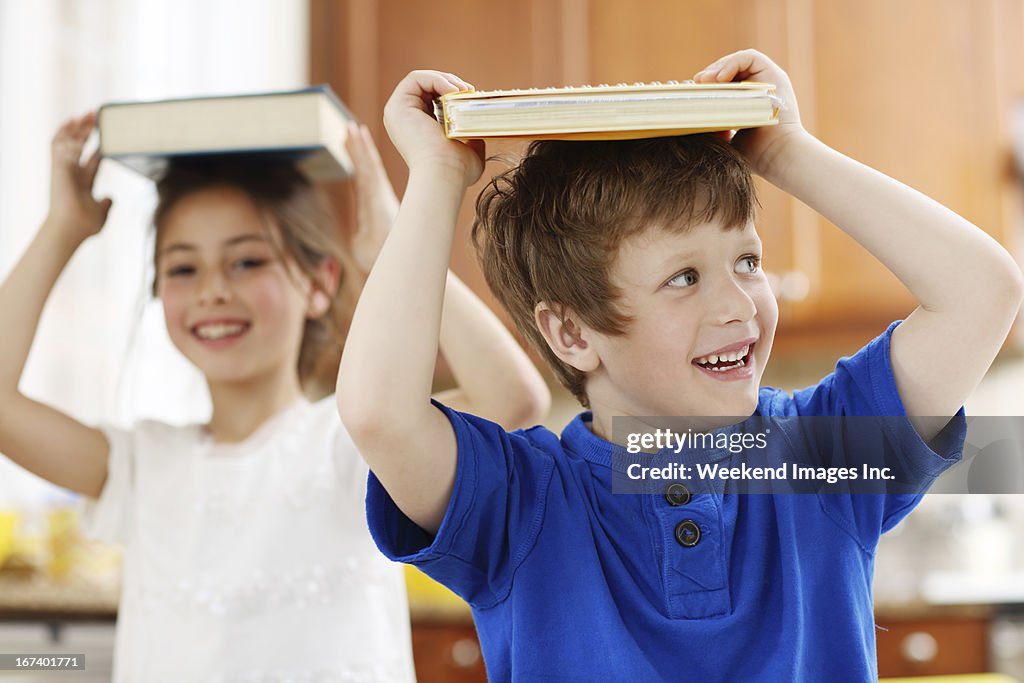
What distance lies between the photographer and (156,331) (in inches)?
91.0

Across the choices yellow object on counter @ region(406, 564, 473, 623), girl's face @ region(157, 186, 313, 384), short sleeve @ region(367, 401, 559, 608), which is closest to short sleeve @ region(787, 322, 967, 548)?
short sleeve @ region(367, 401, 559, 608)

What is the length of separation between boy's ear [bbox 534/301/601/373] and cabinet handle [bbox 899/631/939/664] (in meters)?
1.34

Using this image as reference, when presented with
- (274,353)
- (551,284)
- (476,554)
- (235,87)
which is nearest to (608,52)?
(235,87)

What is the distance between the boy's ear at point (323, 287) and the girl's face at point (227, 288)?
3 centimetres

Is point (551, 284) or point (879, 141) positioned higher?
point (879, 141)

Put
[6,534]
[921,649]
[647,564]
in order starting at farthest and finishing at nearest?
[6,534] → [921,649] → [647,564]

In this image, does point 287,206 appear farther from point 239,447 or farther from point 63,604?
point 63,604

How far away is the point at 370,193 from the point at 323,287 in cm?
17

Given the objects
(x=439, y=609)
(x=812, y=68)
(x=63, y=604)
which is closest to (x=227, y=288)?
(x=439, y=609)

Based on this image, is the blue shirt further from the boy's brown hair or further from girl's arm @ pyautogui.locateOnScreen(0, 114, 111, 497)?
girl's arm @ pyautogui.locateOnScreen(0, 114, 111, 497)

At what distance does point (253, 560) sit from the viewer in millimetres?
1075

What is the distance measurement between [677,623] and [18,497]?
2032 mm

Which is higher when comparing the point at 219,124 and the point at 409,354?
the point at 219,124

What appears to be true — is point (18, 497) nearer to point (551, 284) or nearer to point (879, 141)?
point (551, 284)
